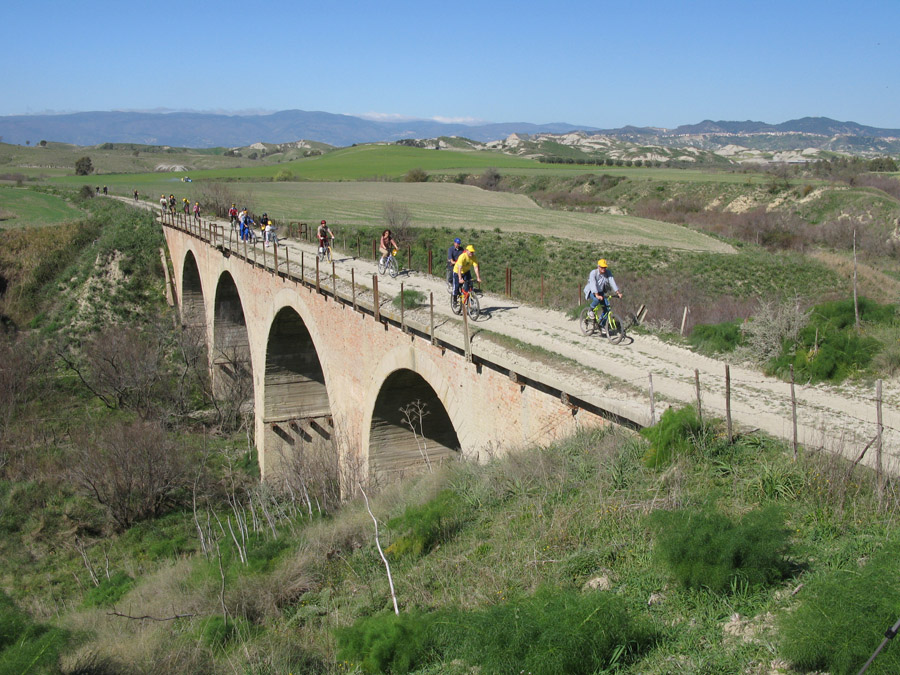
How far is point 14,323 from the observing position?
132 ft

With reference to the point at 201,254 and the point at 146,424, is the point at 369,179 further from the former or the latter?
the point at 146,424

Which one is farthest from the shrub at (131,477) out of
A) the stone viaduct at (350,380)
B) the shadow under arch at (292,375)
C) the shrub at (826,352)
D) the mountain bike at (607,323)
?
the shrub at (826,352)

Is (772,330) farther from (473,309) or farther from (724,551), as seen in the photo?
(724,551)

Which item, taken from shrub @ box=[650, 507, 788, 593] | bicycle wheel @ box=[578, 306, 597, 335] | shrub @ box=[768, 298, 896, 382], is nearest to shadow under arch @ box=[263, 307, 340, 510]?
bicycle wheel @ box=[578, 306, 597, 335]

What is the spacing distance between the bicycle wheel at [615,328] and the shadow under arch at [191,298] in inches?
1133

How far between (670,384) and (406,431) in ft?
27.6

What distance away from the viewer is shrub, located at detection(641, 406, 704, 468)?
791 centimetres

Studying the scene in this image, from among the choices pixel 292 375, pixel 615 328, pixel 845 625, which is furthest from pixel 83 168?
pixel 845 625

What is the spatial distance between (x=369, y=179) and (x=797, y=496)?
90.7m

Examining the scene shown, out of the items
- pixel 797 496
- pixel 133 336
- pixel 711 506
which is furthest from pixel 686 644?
pixel 133 336

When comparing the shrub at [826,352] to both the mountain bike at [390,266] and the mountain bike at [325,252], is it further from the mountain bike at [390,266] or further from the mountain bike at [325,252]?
the mountain bike at [325,252]

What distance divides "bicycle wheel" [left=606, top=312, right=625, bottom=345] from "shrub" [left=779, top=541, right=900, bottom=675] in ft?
27.4

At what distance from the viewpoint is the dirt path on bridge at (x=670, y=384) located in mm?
8500

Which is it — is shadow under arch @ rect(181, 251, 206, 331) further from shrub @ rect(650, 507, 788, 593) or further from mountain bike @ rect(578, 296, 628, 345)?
shrub @ rect(650, 507, 788, 593)
